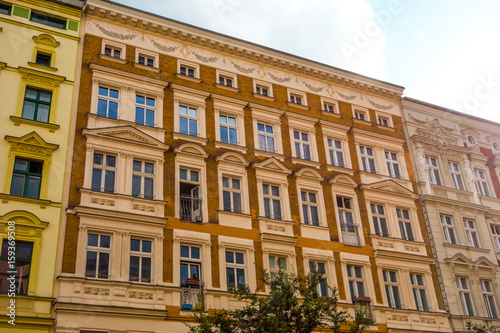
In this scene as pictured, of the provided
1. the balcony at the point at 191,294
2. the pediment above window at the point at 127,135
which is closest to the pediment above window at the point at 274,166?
the pediment above window at the point at 127,135

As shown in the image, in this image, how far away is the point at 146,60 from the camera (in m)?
29.1

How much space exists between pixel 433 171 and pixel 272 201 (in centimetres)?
1232

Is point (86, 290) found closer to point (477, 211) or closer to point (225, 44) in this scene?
point (225, 44)

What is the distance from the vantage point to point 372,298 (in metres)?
28.0

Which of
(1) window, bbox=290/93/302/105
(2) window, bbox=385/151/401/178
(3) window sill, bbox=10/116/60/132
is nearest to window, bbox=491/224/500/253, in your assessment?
(2) window, bbox=385/151/401/178

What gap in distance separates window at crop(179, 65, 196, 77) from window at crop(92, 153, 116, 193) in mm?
6998

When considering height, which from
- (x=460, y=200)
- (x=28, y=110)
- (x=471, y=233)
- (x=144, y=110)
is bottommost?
(x=471, y=233)

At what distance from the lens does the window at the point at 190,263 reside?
24375mm

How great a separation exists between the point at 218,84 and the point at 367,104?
10.5 metres

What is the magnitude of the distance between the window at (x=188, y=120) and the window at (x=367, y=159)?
34.4 ft

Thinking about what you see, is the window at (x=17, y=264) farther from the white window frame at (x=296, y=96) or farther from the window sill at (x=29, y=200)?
the white window frame at (x=296, y=96)

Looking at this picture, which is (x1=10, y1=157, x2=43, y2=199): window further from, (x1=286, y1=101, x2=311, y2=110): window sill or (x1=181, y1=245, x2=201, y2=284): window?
(x1=286, y1=101, x2=311, y2=110): window sill

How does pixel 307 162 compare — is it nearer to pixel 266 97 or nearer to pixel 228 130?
pixel 266 97

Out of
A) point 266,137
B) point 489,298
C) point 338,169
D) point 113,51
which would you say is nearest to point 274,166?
point 266,137
